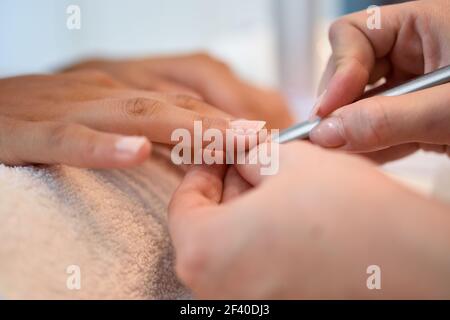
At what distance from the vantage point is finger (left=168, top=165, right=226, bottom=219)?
38 cm

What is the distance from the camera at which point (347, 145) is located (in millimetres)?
451

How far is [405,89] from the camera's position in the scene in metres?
0.45

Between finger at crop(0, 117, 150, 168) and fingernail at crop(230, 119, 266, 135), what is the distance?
11 centimetres

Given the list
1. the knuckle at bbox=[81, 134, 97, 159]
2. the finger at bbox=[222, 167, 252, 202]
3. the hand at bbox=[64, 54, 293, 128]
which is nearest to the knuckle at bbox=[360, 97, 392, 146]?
the finger at bbox=[222, 167, 252, 202]

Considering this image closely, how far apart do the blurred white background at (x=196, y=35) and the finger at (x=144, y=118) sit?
0.75 metres

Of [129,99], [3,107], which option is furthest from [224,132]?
[3,107]

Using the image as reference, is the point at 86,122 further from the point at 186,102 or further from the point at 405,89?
the point at 405,89

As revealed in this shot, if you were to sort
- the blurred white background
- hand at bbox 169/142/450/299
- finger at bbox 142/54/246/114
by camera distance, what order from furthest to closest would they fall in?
1. the blurred white background
2. finger at bbox 142/54/246/114
3. hand at bbox 169/142/450/299

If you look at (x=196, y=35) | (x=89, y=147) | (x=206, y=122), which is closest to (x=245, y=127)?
(x=206, y=122)

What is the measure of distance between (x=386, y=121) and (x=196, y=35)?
3.12 feet

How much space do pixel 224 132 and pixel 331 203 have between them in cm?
17

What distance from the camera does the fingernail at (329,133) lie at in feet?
1.43

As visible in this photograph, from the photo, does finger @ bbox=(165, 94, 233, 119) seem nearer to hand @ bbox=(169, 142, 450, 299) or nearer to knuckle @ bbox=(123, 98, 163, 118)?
knuckle @ bbox=(123, 98, 163, 118)

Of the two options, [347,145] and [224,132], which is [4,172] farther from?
[347,145]
